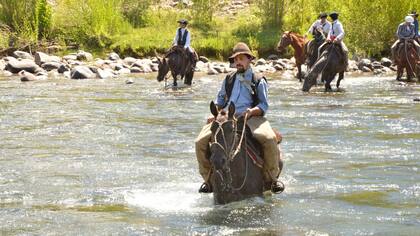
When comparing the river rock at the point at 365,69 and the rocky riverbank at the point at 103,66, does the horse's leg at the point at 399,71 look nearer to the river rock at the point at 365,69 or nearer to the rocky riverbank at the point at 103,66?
the rocky riverbank at the point at 103,66

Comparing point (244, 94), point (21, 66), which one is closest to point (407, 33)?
point (21, 66)

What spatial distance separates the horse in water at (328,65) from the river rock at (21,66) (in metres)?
12.2

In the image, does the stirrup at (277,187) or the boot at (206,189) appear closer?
the boot at (206,189)

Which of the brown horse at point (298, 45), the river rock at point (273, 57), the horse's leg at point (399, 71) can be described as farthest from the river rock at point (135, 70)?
the horse's leg at point (399, 71)

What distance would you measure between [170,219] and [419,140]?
6384mm

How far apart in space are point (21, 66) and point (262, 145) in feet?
75.7

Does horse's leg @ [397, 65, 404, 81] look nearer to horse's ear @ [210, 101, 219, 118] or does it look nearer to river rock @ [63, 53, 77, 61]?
river rock @ [63, 53, 77, 61]

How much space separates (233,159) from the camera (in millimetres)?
8758

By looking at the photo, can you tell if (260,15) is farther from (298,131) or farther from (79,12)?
(298,131)

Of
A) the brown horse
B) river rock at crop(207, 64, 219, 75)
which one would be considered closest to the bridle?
the brown horse

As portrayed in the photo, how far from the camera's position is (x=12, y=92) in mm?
23234

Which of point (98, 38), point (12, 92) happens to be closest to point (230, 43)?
point (98, 38)

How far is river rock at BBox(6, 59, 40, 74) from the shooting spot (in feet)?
99.7

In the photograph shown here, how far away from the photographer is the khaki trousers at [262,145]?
8.96 meters
